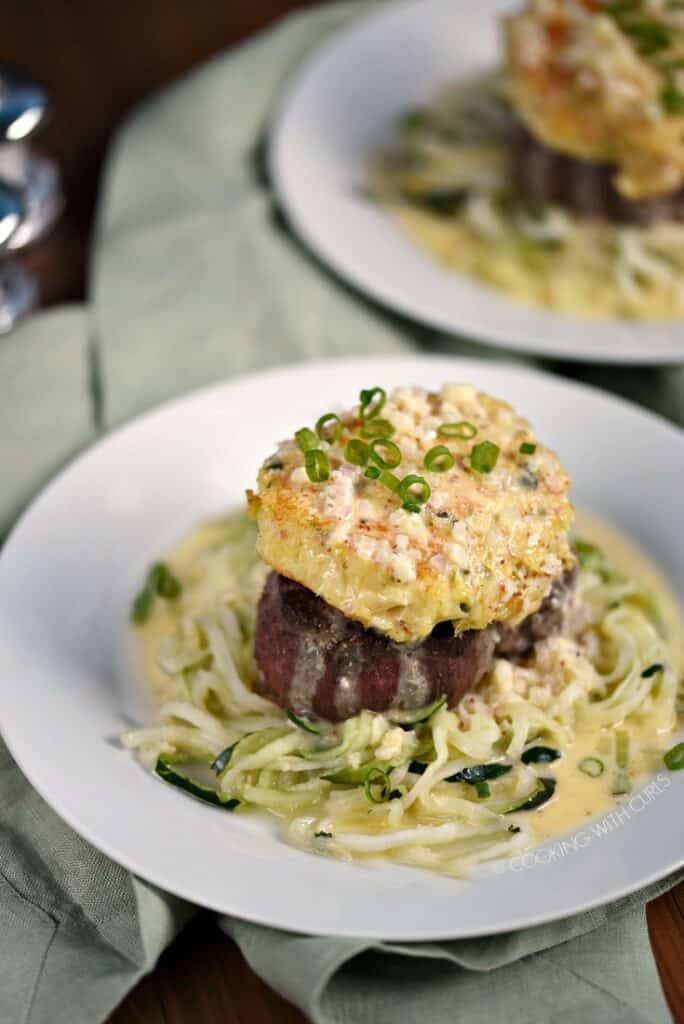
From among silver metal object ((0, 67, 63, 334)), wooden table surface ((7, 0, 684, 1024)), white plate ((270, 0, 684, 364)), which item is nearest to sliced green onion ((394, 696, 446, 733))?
white plate ((270, 0, 684, 364))

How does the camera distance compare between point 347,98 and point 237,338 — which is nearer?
point 237,338

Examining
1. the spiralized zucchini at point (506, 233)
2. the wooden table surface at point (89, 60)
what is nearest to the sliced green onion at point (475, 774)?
the spiralized zucchini at point (506, 233)

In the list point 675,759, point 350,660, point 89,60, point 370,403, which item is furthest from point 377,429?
point 89,60

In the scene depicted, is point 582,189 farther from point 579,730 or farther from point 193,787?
point 193,787

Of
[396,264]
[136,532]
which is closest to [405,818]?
[136,532]

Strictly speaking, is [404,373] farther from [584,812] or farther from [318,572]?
[584,812]
